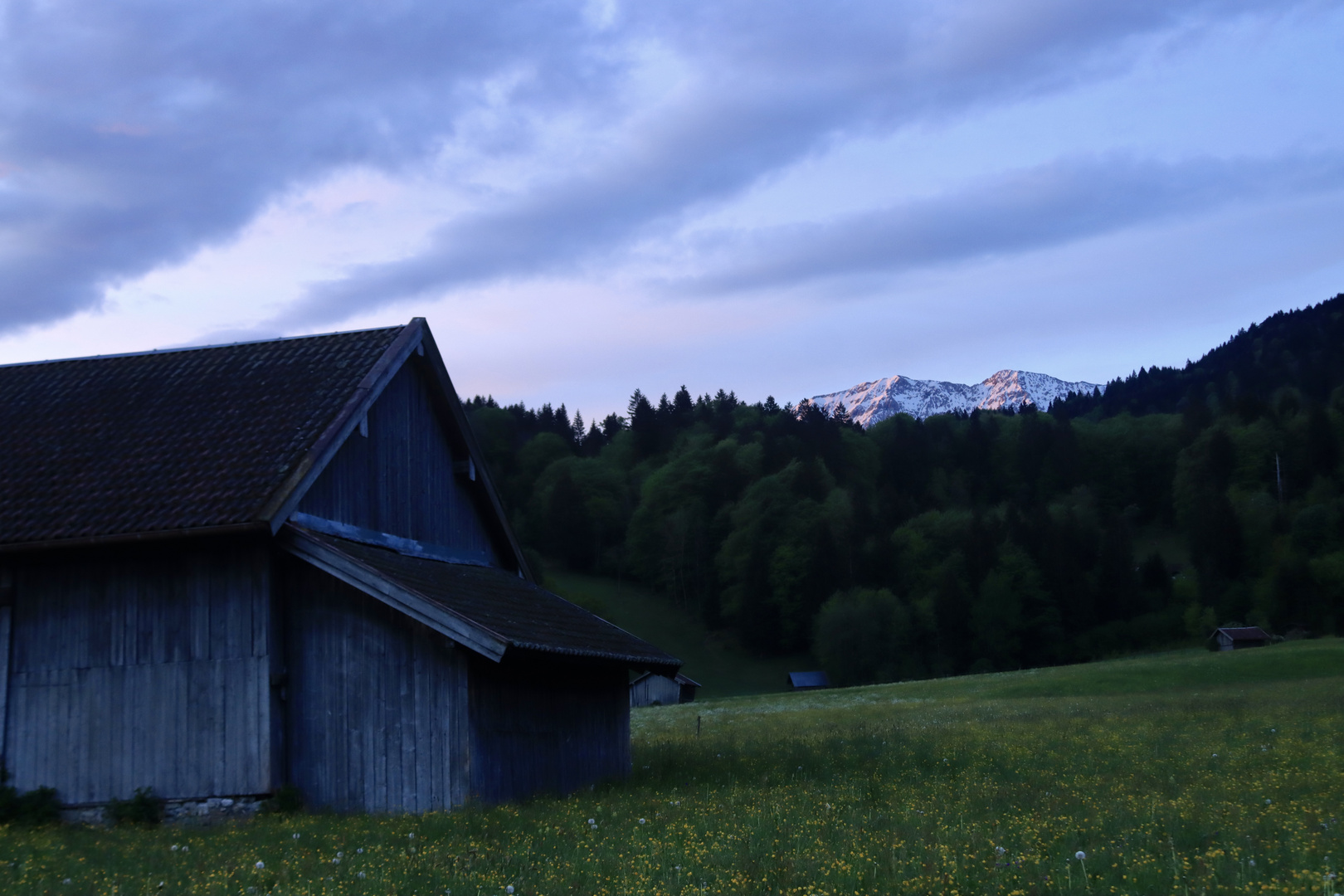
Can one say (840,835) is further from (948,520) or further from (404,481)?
(948,520)

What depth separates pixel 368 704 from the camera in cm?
1612

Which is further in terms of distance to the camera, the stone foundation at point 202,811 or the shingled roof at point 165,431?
the shingled roof at point 165,431

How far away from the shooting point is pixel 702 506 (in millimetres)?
132625

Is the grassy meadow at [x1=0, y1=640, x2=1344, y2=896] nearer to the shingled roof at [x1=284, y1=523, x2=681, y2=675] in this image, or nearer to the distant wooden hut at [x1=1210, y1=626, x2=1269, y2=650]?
the shingled roof at [x1=284, y1=523, x2=681, y2=675]

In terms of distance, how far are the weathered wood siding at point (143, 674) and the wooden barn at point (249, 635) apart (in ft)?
0.09

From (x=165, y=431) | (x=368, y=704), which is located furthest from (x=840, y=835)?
(x=165, y=431)

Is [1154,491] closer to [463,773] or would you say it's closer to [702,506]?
[702,506]

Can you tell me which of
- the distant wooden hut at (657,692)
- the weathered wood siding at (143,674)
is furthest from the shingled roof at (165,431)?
the distant wooden hut at (657,692)

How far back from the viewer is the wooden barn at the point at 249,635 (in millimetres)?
15773

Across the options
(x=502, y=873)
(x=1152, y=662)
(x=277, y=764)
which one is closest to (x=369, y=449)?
(x=277, y=764)

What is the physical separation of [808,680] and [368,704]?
3616 inches

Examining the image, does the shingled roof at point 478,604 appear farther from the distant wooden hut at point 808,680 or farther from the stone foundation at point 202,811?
the distant wooden hut at point 808,680

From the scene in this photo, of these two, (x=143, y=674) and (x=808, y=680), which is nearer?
(x=143, y=674)

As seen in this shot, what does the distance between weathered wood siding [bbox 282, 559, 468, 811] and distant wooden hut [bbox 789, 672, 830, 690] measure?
293 ft
